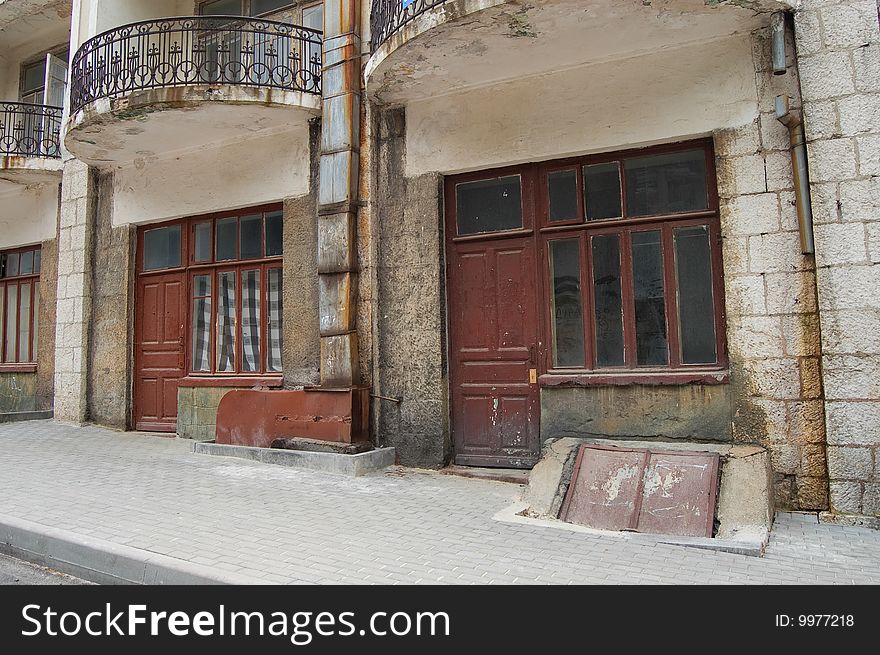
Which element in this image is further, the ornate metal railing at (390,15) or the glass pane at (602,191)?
the glass pane at (602,191)

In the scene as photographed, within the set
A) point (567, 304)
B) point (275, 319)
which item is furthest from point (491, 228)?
point (275, 319)

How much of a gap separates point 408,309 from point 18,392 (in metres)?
8.44

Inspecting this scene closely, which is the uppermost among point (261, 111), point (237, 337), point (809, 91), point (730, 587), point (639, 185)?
point (261, 111)

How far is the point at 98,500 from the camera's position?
5.57 metres

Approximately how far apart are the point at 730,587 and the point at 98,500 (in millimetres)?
5013

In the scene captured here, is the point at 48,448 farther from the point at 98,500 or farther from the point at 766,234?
the point at 766,234

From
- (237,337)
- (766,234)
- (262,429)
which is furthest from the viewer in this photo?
(237,337)

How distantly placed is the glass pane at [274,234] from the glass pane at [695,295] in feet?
16.9

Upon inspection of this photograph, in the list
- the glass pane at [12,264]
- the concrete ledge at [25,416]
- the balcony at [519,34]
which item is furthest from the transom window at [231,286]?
the glass pane at [12,264]

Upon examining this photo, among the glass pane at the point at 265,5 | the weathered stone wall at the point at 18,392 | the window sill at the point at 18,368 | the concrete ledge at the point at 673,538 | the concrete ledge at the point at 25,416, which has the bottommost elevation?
the concrete ledge at the point at 673,538

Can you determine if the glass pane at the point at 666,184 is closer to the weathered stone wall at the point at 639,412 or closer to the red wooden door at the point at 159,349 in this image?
the weathered stone wall at the point at 639,412

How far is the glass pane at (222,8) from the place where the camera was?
9.93 metres

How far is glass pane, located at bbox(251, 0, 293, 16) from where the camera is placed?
9492mm

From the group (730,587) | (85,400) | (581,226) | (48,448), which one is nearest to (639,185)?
(581,226)
